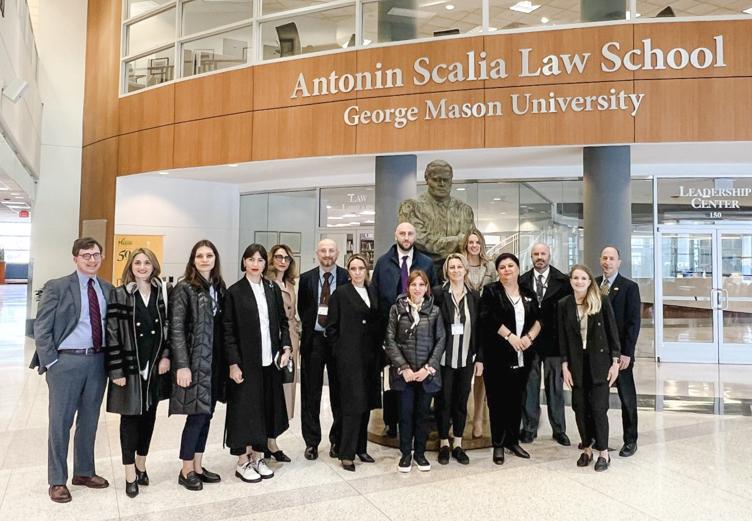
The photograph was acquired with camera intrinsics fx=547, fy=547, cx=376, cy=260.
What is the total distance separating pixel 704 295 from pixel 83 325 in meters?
8.65

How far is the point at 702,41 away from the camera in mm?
7000

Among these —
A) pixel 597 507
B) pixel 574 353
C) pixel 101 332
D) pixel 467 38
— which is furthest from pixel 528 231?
pixel 101 332

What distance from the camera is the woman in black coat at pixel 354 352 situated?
365 cm

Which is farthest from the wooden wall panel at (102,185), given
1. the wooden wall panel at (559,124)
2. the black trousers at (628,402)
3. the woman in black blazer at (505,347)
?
the black trousers at (628,402)

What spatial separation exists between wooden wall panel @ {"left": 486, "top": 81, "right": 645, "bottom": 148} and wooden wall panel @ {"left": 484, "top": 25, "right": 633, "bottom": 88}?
0.35 ft

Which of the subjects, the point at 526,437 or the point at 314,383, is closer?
the point at 314,383

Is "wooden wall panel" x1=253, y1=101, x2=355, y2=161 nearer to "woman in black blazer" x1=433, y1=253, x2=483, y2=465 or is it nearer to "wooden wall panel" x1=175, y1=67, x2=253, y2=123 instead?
"wooden wall panel" x1=175, y1=67, x2=253, y2=123

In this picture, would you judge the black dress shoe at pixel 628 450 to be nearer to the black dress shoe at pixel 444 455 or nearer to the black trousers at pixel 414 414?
the black dress shoe at pixel 444 455

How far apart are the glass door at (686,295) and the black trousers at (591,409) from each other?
18.2 feet

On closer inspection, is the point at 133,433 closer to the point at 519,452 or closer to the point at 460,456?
the point at 460,456

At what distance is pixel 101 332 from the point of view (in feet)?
10.5

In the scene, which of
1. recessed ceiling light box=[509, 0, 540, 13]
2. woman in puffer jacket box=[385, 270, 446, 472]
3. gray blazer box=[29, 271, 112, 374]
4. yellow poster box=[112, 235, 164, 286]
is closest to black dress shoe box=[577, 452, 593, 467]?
woman in puffer jacket box=[385, 270, 446, 472]

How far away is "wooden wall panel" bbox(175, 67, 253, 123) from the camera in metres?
8.70

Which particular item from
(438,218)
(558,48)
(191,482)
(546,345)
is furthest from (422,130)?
(191,482)
